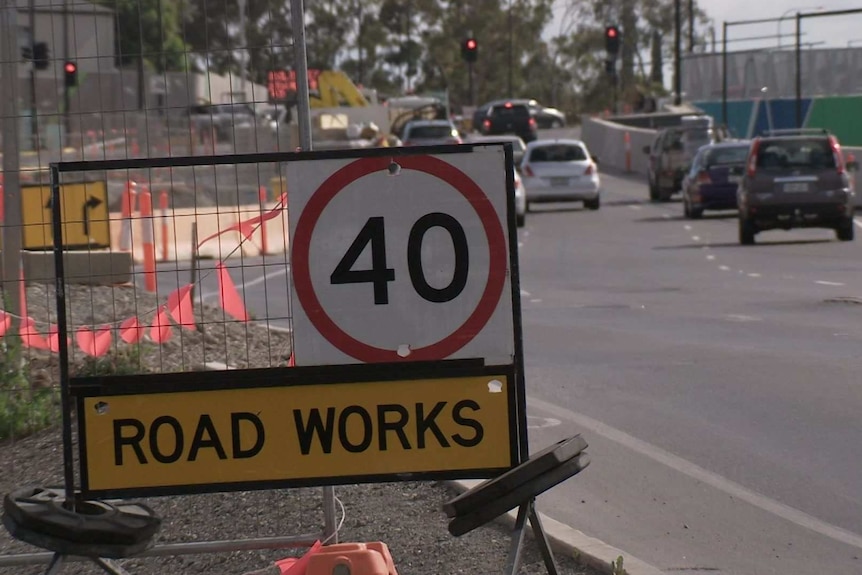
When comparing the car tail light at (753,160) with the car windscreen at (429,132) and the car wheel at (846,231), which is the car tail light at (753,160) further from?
the car windscreen at (429,132)

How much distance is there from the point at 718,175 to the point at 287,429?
27176 millimetres

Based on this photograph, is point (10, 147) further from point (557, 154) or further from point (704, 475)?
point (557, 154)

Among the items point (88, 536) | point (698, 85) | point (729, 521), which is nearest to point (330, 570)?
point (88, 536)

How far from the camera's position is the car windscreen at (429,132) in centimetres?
4353

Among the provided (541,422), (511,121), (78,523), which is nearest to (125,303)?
(541,422)

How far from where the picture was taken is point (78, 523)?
4531 mm

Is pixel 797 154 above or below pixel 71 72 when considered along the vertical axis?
below

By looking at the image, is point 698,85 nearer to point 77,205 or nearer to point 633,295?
point 633,295

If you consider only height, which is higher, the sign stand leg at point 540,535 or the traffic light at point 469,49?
the traffic light at point 469,49

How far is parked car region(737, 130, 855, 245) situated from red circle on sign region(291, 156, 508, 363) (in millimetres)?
19918

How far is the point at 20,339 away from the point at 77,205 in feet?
13.0

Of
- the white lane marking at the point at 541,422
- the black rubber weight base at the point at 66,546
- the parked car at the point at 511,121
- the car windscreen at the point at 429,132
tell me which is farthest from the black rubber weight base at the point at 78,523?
the parked car at the point at 511,121

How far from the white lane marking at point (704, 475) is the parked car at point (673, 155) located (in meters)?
30.4

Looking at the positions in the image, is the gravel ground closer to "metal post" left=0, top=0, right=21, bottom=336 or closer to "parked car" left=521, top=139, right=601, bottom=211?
"metal post" left=0, top=0, right=21, bottom=336
